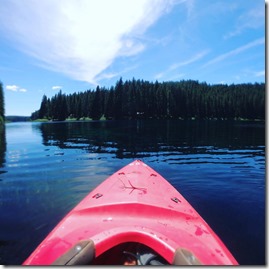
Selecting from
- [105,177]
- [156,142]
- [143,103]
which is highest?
[143,103]

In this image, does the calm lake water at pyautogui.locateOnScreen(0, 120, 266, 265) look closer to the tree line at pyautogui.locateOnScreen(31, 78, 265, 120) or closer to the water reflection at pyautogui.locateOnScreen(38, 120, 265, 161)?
the water reflection at pyautogui.locateOnScreen(38, 120, 265, 161)

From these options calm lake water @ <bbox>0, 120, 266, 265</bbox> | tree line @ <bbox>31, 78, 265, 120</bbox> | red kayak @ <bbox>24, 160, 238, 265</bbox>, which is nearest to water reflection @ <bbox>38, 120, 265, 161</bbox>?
calm lake water @ <bbox>0, 120, 266, 265</bbox>

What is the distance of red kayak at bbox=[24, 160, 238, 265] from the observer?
2518 millimetres

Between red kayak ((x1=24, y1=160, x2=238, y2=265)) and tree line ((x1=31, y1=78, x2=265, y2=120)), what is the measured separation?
4507cm

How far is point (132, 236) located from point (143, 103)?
6128cm

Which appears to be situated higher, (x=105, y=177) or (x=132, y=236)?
(x=132, y=236)

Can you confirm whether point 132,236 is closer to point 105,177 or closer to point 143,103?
point 105,177

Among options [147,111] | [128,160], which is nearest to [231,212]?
[128,160]

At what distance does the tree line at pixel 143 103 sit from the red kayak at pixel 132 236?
148 ft

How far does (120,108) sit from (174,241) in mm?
54995

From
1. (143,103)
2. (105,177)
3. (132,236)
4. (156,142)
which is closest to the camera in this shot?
(132,236)

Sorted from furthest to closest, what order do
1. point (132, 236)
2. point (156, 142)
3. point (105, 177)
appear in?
point (156, 142) → point (105, 177) → point (132, 236)

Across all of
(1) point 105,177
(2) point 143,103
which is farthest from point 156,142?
(2) point 143,103

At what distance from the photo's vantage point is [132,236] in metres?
2.71
